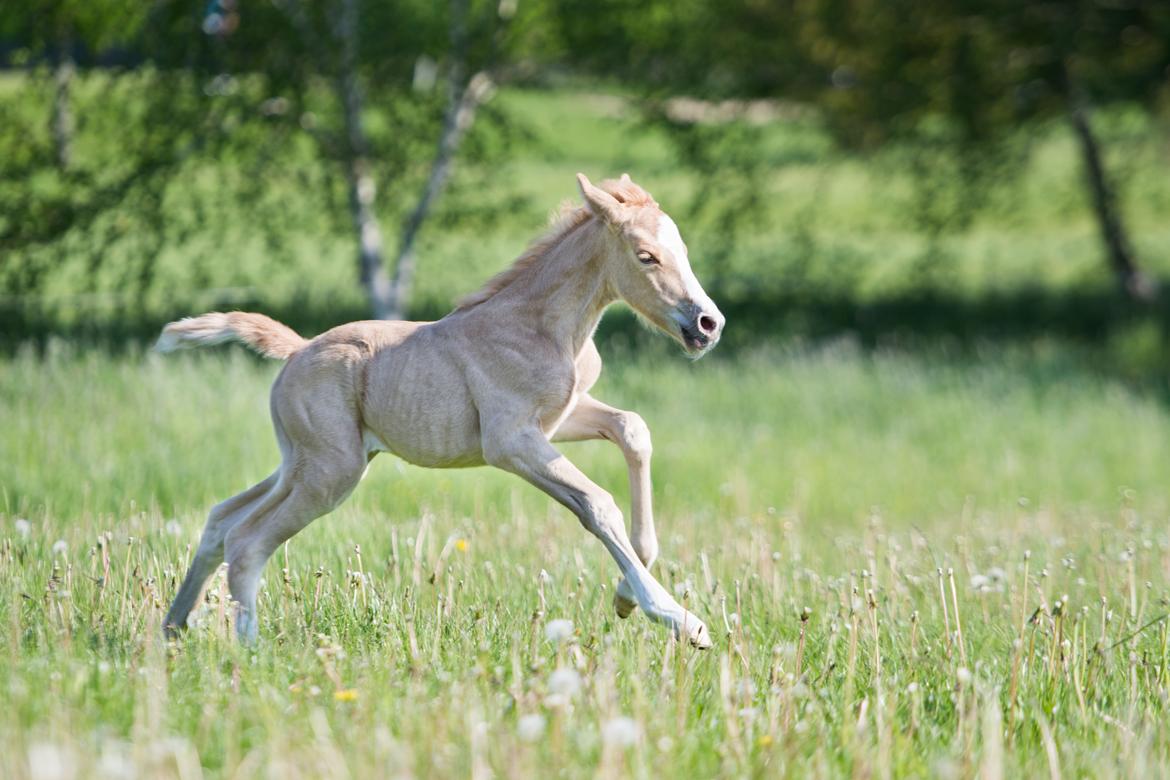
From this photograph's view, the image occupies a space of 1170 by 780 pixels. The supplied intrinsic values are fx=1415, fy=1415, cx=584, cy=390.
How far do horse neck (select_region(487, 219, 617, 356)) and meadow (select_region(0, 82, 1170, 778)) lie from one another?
1.02 m

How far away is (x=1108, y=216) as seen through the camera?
1828 cm

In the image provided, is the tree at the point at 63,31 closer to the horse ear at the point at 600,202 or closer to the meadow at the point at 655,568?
the meadow at the point at 655,568

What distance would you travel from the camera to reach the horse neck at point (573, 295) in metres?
5.31

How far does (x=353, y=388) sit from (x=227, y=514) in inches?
32.1

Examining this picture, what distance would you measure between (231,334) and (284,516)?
800mm

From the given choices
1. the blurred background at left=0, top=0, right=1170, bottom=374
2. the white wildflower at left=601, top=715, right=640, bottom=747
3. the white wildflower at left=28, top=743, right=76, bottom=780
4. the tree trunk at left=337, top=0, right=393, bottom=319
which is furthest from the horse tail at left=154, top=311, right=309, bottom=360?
the tree trunk at left=337, top=0, right=393, bottom=319

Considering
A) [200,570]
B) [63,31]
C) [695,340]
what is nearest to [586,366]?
[695,340]

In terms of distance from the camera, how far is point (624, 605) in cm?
517

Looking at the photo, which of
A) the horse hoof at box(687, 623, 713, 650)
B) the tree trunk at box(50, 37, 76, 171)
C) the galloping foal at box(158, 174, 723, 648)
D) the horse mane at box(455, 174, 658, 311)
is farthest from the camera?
the tree trunk at box(50, 37, 76, 171)

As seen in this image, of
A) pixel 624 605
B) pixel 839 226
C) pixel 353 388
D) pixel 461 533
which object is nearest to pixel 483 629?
pixel 624 605

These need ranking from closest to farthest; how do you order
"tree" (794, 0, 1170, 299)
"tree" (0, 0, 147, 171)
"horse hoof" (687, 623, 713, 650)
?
"horse hoof" (687, 623, 713, 650) → "tree" (0, 0, 147, 171) → "tree" (794, 0, 1170, 299)

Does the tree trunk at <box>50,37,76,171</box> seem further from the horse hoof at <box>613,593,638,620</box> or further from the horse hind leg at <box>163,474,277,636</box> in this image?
the horse hoof at <box>613,593,638,620</box>

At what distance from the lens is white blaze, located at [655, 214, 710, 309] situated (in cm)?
501

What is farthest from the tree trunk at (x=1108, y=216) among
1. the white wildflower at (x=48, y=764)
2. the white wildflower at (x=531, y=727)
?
the white wildflower at (x=48, y=764)
